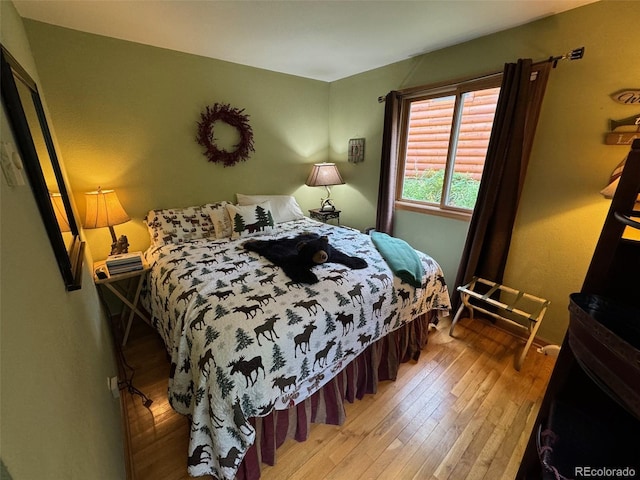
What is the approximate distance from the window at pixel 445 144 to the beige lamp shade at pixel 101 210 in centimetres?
265

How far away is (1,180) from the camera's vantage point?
65cm

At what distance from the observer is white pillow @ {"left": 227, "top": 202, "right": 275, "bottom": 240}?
2.49m

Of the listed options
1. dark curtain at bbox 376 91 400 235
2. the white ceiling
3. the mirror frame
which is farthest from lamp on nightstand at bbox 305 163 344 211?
the mirror frame

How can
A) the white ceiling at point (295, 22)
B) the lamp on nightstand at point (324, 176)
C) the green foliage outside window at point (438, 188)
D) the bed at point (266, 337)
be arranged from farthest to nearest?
the lamp on nightstand at point (324, 176) → the green foliage outside window at point (438, 188) → the white ceiling at point (295, 22) → the bed at point (266, 337)

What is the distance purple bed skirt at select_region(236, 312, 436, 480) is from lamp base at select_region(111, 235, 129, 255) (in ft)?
6.08

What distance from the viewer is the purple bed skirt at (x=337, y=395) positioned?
4.20ft

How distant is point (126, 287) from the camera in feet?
7.98

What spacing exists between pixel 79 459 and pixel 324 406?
3.66ft

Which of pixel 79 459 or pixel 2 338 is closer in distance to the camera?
pixel 2 338

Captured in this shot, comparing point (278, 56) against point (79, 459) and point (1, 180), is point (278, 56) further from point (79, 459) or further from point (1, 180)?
point (79, 459)

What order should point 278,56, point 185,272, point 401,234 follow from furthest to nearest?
point 401,234, point 278,56, point 185,272

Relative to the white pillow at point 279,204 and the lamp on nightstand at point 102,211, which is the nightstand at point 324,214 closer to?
the white pillow at point 279,204

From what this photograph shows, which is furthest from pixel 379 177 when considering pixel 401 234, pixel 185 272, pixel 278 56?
pixel 185 272

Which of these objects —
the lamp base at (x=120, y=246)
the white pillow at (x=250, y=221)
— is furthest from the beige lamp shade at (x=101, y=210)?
the white pillow at (x=250, y=221)
